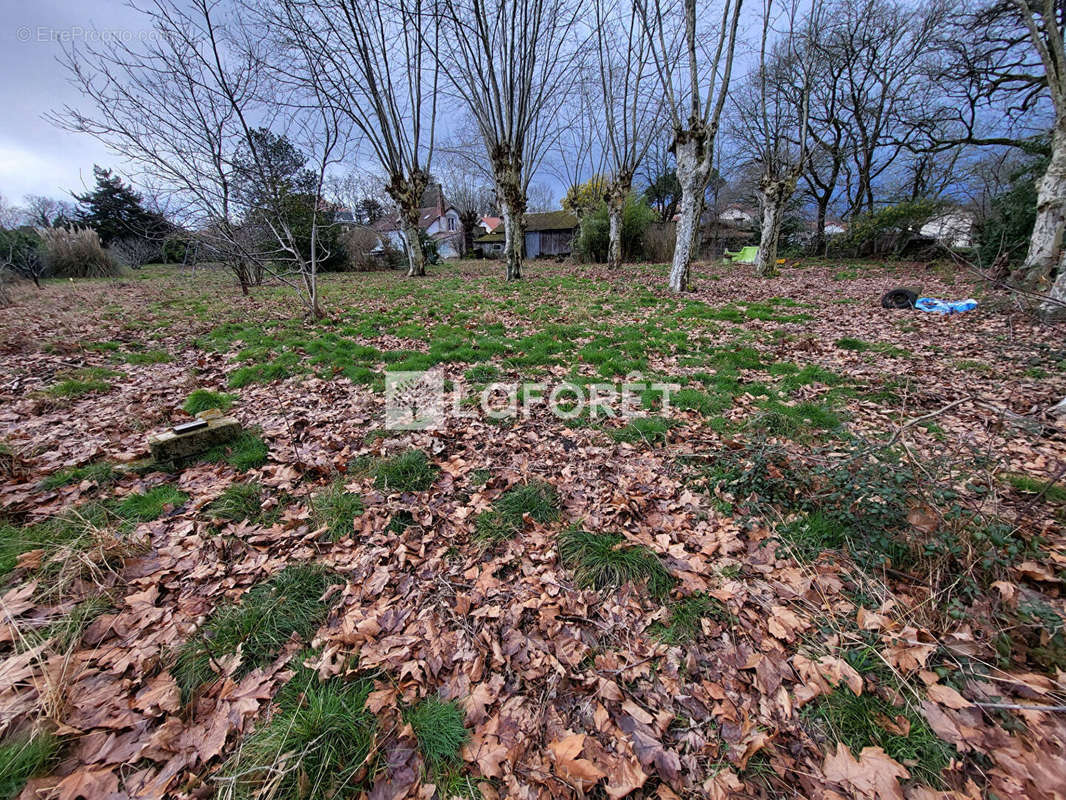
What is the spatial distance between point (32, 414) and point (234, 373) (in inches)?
70.4

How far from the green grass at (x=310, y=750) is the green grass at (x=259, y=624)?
31 centimetres

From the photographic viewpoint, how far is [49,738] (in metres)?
1.46

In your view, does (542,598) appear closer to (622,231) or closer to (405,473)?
(405,473)

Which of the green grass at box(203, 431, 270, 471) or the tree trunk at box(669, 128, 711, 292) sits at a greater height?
the tree trunk at box(669, 128, 711, 292)

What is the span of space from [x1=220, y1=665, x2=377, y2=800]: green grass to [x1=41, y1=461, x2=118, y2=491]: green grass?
2.74 metres

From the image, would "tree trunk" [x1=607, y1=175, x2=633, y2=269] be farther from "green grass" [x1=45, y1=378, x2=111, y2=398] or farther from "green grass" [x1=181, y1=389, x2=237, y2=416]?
"green grass" [x1=45, y1=378, x2=111, y2=398]

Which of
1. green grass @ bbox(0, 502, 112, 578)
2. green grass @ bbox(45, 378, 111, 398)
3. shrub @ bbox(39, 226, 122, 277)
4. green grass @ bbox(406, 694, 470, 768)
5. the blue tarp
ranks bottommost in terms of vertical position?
green grass @ bbox(406, 694, 470, 768)

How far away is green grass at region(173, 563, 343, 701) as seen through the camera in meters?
1.80

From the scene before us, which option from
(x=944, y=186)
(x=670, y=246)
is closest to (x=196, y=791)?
(x=670, y=246)

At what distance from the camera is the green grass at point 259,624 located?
71.0 inches

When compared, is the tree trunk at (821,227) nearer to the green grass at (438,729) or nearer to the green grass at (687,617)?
the green grass at (687,617)

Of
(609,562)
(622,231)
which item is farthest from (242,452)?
(622,231)

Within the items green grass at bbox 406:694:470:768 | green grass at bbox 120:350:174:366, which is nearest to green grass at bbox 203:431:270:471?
green grass at bbox 406:694:470:768

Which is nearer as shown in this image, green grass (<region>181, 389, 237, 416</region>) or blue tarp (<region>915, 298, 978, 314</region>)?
green grass (<region>181, 389, 237, 416</region>)
